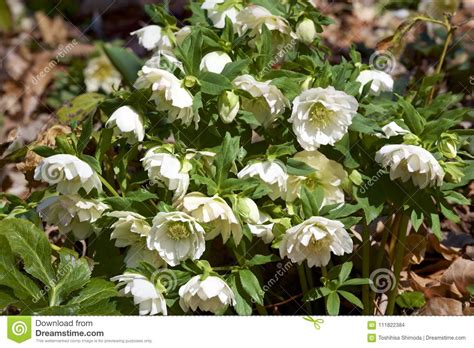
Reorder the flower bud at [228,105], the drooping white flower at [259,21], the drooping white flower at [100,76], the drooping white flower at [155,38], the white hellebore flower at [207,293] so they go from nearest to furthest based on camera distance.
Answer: the white hellebore flower at [207,293], the flower bud at [228,105], the drooping white flower at [259,21], the drooping white flower at [155,38], the drooping white flower at [100,76]

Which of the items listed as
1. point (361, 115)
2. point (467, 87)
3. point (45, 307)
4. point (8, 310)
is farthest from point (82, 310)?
point (467, 87)

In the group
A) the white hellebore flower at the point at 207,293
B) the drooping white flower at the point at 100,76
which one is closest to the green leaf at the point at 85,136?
the white hellebore flower at the point at 207,293

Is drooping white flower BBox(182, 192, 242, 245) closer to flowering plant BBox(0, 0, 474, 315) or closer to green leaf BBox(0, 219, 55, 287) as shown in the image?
flowering plant BBox(0, 0, 474, 315)

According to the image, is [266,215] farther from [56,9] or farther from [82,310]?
[56,9]

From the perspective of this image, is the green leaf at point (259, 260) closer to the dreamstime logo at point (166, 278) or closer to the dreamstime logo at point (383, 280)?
the dreamstime logo at point (166, 278)

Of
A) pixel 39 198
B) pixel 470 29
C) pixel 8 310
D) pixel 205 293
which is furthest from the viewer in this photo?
pixel 470 29

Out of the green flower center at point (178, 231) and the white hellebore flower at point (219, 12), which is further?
the white hellebore flower at point (219, 12)

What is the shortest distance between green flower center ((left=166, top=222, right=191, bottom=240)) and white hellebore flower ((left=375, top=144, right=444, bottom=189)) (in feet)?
1.24

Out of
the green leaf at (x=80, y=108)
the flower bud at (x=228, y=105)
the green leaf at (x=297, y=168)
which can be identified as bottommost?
the green leaf at (x=80, y=108)

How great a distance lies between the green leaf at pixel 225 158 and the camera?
136 cm

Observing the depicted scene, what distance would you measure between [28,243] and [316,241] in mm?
543

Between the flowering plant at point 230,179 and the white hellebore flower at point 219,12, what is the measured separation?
51mm

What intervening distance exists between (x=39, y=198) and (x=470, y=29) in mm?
2024

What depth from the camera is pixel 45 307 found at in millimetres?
1368
